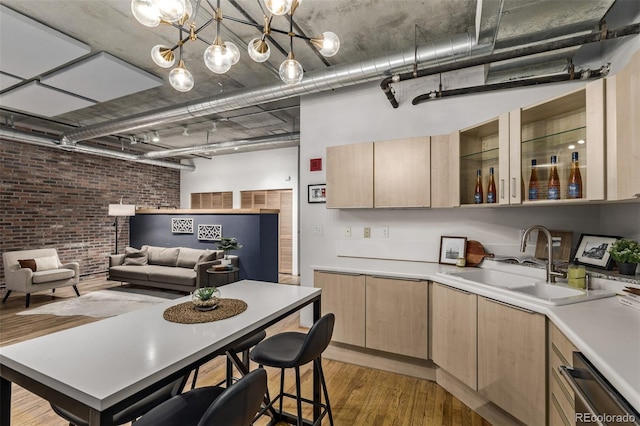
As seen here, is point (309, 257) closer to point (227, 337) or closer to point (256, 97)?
point (256, 97)

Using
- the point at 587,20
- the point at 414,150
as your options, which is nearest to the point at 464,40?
the point at 587,20

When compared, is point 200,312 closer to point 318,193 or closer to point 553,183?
point 318,193

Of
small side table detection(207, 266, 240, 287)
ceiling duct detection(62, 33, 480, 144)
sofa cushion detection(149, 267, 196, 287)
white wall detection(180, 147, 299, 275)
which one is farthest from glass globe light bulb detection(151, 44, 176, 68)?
white wall detection(180, 147, 299, 275)

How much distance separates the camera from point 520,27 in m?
2.02

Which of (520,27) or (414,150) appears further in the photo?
(414,150)

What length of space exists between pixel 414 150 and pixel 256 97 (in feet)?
6.09

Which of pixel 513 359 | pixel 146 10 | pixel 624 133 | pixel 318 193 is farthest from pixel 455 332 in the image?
pixel 146 10

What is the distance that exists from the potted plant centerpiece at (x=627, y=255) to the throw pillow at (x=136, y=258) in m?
6.90

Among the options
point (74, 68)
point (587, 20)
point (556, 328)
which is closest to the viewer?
point (556, 328)

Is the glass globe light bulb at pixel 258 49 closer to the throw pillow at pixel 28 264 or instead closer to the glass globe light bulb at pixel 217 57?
the glass globe light bulb at pixel 217 57

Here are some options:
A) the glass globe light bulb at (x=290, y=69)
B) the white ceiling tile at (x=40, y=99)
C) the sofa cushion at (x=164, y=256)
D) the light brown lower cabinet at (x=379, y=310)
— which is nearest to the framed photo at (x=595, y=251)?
the light brown lower cabinet at (x=379, y=310)

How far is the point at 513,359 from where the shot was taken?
1.77 meters

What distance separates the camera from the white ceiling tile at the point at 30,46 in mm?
2385

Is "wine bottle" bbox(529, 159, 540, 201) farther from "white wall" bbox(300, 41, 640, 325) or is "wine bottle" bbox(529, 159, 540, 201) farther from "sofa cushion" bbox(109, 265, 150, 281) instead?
"sofa cushion" bbox(109, 265, 150, 281)
